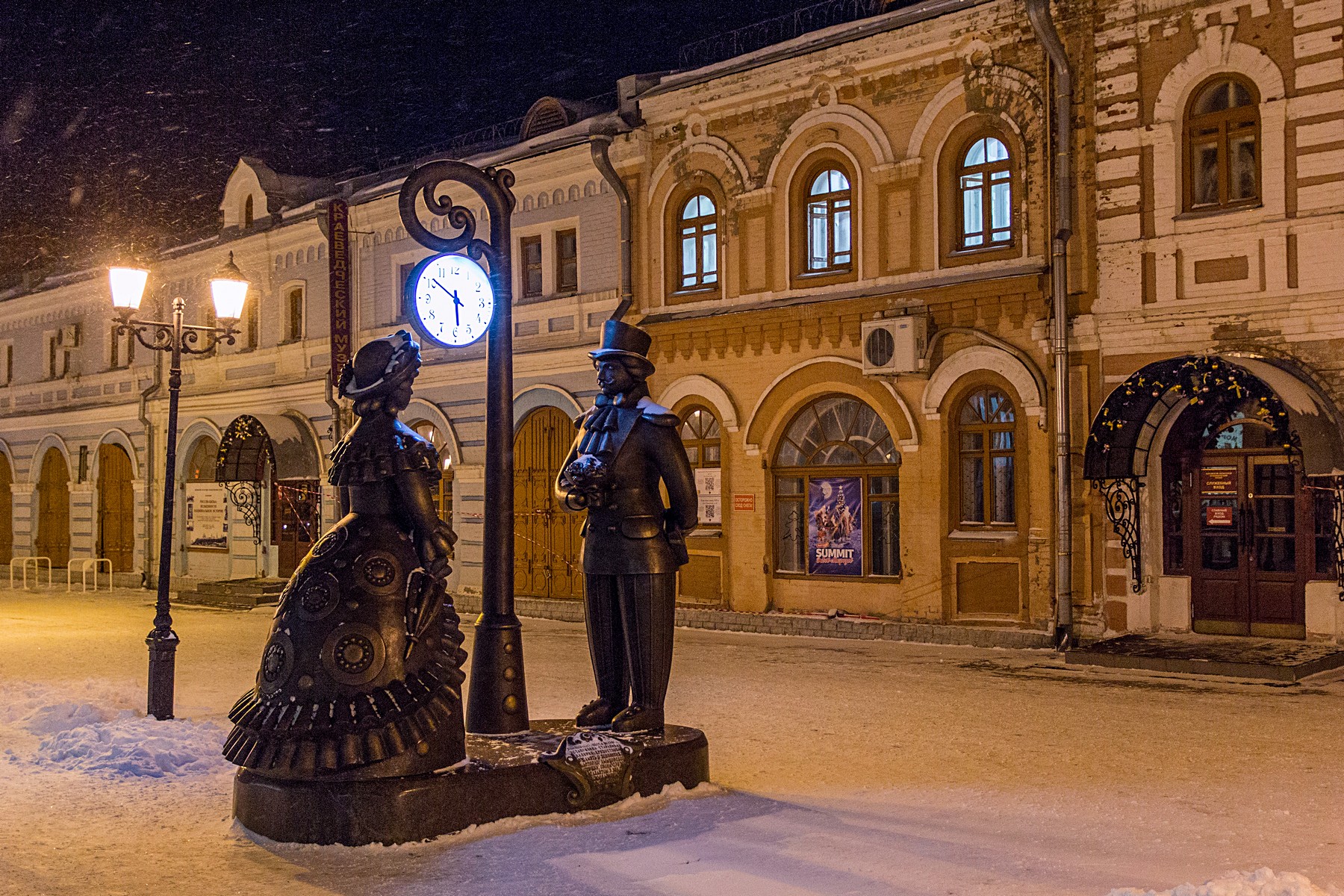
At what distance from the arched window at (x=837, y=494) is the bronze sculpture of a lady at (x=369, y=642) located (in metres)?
10.7

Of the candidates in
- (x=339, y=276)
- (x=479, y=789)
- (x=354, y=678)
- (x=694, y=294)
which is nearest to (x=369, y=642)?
(x=354, y=678)

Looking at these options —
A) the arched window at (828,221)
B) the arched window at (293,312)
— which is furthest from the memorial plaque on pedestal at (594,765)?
the arched window at (293,312)

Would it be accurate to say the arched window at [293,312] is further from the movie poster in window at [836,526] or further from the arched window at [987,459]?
the arched window at [987,459]

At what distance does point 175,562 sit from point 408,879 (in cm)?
2468

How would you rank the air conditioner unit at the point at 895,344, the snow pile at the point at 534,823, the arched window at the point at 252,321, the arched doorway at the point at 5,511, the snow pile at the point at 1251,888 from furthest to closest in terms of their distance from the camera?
the arched doorway at the point at 5,511 < the arched window at the point at 252,321 < the air conditioner unit at the point at 895,344 < the snow pile at the point at 534,823 < the snow pile at the point at 1251,888

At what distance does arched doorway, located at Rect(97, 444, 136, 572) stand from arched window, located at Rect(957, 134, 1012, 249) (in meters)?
21.2

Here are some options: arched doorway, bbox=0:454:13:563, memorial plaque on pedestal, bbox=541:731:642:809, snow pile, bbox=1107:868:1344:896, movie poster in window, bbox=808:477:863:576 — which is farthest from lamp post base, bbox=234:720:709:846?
arched doorway, bbox=0:454:13:563

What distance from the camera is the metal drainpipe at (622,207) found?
19781 millimetres

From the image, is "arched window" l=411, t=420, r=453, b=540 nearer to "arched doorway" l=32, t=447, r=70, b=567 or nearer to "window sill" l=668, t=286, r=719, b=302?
"window sill" l=668, t=286, r=719, b=302

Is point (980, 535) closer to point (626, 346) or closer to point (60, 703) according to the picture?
point (626, 346)

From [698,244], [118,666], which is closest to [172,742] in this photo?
[118,666]

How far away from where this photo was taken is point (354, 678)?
6.41 meters

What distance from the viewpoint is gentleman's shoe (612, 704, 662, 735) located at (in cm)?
734

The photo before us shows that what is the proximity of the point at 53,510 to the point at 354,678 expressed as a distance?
99.4 ft
